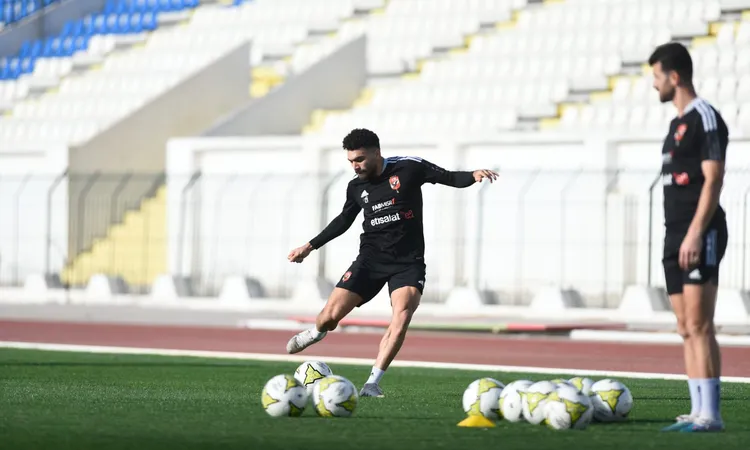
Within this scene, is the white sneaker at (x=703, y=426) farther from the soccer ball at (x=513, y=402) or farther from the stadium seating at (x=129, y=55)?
the stadium seating at (x=129, y=55)

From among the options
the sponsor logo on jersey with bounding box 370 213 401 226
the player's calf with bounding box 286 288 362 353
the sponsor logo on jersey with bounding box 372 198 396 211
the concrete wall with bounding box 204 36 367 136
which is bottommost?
the player's calf with bounding box 286 288 362 353

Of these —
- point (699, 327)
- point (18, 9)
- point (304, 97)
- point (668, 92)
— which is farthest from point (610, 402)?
point (18, 9)

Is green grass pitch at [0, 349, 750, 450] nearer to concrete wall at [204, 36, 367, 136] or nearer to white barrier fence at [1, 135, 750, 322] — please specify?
white barrier fence at [1, 135, 750, 322]

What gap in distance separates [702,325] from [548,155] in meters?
20.2

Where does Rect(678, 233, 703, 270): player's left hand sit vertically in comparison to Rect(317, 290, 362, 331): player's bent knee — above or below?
above

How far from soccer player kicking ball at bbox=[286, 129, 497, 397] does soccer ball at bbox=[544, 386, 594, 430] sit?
2606 mm

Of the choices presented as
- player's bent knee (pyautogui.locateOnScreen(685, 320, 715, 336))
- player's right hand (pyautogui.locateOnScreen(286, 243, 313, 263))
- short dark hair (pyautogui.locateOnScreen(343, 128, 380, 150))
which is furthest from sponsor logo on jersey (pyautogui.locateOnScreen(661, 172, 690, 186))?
player's right hand (pyautogui.locateOnScreen(286, 243, 313, 263))

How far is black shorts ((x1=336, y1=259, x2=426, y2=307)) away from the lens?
11898 millimetres

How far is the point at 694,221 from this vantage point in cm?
892

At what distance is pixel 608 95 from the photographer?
105ft

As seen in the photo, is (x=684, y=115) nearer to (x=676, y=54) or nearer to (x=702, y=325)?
(x=676, y=54)

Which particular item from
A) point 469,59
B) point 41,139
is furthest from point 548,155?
point 41,139

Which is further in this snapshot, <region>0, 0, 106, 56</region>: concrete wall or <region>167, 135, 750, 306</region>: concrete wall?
<region>0, 0, 106, 56</region>: concrete wall

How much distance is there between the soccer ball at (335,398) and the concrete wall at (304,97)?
1005 inches
